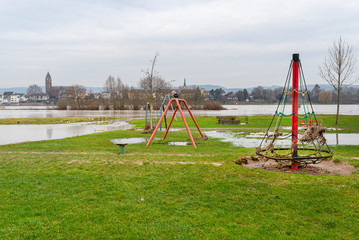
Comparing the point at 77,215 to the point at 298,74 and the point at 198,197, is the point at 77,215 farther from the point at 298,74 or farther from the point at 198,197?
the point at 298,74

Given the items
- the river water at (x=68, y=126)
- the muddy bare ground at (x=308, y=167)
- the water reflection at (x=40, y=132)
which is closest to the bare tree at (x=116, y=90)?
the river water at (x=68, y=126)

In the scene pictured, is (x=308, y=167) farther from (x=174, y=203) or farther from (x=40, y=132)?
(x=40, y=132)

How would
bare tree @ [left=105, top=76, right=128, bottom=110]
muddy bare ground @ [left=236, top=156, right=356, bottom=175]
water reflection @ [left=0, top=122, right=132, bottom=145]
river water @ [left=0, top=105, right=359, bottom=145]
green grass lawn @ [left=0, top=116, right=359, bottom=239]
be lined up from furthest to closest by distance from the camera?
bare tree @ [left=105, top=76, right=128, bottom=110] → river water @ [left=0, top=105, right=359, bottom=145] → water reflection @ [left=0, top=122, right=132, bottom=145] → muddy bare ground @ [left=236, top=156, right=356, bottom=175] → green grass lawn @ [left=0, top=116, right=359, bottom=239]

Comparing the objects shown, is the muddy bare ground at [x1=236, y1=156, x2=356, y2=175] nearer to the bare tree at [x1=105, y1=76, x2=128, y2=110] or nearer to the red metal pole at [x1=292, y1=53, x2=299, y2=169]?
the red metal pole at [x1=292, y1=53, x2=299, y2=169]

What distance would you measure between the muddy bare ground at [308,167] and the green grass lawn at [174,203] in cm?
70

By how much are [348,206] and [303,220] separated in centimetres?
135

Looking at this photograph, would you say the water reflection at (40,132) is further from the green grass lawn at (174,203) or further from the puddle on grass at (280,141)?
the green grass lawn at (174,203)

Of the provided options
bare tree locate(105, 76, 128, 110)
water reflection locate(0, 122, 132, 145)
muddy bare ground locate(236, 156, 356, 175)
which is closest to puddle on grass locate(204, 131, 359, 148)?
muddy bare ground locate(236, 156, 356, 175)

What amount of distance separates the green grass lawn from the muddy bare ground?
0.70 m

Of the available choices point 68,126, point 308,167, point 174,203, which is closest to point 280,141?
point 308,167

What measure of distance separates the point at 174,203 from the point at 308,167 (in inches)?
217

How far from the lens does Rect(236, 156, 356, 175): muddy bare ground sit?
9.39 meters

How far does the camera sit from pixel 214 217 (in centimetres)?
588

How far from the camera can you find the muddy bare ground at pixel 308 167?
939cm
